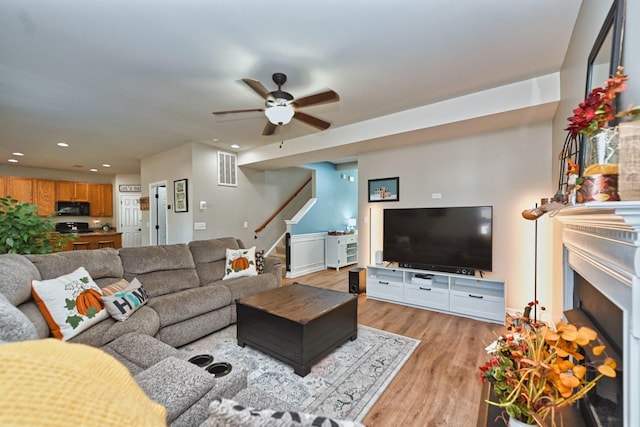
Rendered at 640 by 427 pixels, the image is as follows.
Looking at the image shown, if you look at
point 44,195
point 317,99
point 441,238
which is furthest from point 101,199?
point 441,238

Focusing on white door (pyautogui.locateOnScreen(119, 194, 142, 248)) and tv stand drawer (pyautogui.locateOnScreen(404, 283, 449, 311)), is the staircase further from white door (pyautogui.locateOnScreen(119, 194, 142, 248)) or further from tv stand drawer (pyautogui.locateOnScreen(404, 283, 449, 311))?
white door (pyautogui.locateOnScreen(119, 194, 142, 248))

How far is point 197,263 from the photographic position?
346 centimetres

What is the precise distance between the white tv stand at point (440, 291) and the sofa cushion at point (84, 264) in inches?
124

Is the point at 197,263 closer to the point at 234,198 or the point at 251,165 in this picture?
the point at 234,198

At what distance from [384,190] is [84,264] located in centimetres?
379

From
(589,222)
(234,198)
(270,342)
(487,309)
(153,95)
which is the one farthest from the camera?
(234,198)

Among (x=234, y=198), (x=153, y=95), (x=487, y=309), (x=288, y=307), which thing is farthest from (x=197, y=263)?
(x=487, y=309)

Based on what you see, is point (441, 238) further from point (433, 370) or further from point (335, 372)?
point (335, 372)

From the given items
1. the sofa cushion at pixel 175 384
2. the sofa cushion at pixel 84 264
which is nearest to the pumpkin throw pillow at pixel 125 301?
the sofa cushion at pixel 84 264

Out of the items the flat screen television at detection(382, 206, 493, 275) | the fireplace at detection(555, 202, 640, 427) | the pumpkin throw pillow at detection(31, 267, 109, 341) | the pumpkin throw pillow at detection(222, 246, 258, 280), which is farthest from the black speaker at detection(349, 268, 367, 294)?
the pumpkin throw pillow at detection(31, 267, 109, 341)

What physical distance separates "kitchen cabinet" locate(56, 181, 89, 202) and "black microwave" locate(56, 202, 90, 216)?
107mm

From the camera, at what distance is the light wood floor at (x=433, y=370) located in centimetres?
181

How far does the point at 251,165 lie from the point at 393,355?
14.6 feet

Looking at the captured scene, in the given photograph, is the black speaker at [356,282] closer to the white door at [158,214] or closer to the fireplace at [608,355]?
the fireplace at [608,355]
